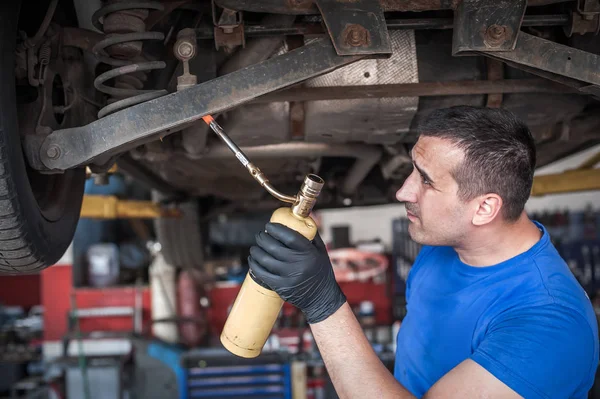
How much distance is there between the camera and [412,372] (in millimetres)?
1513

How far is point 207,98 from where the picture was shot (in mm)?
1341

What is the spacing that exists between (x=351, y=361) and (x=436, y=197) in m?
0.41

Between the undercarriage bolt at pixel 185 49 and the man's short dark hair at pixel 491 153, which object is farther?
the undercarriage bolt at pixel 185 49

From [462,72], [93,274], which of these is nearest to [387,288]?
[93,274]

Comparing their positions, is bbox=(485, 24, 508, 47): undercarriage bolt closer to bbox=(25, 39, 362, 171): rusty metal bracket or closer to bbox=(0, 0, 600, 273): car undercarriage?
bbox=(0, 0, 600, 273): car undercarriage

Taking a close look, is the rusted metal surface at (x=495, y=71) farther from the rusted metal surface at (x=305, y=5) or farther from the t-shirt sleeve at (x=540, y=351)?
the t-shirt sleeve at (x=540, y=351)

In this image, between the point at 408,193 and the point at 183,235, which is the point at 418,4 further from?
the point at 183,235

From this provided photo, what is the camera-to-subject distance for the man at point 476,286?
1.14 meters

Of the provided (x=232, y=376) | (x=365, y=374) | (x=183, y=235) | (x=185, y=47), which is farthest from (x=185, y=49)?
(x=232, y=376)

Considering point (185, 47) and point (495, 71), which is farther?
point (495, 71)

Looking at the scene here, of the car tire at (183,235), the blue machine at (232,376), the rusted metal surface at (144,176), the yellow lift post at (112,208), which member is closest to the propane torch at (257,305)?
the rusted metal surface at (144,176)

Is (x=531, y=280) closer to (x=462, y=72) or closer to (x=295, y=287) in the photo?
(x=295, y=287)

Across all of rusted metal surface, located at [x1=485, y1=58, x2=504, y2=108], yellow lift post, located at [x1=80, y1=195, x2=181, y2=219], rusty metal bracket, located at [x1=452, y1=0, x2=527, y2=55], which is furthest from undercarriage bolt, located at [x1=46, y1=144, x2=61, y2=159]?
yellow lift post, located at [x1=80, y1=195, x2=181, y2=219]

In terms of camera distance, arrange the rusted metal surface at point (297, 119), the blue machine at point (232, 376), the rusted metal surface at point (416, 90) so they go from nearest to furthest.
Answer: the rusted metal surface at point (416, 90) → the rusted metal surface at point (297, 119) → the blue machine at point (232, 376)
